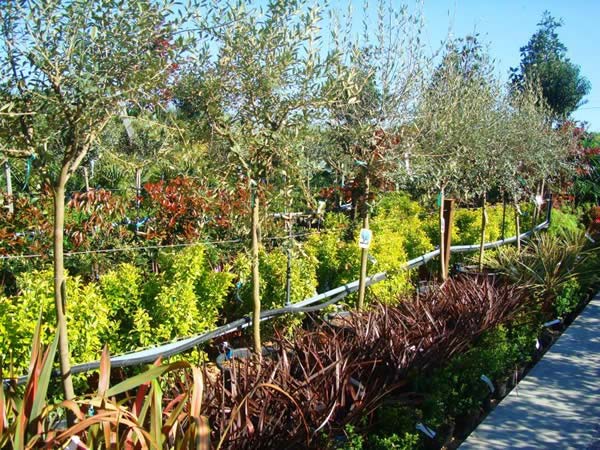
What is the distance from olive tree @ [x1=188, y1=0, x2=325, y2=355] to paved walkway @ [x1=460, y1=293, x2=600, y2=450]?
175 cm

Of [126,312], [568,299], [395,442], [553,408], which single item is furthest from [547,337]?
[126,312]

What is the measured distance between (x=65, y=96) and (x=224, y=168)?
1.51 m

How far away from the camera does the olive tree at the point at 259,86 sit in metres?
3.29

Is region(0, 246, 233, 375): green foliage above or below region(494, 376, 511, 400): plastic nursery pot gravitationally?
above

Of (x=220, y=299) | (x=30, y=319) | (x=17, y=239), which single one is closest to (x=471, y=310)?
(x=220, y=299)

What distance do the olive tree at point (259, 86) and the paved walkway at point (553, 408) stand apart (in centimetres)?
175

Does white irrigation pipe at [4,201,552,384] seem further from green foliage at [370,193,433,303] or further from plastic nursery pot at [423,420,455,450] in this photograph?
plastic nursery pot at [423,420,455,450]

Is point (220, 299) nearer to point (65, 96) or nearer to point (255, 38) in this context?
point (255, 38)

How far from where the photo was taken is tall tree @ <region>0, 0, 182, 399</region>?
224 cm

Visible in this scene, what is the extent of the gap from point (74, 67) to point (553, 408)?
403 cm

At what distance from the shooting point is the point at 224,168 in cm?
372

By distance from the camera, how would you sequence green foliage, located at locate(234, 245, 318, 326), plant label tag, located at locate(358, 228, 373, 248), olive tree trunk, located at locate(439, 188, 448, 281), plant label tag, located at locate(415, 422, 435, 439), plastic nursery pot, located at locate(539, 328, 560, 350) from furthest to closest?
olive tree trunk, located at locate(439, 188, 448, 281), plastic nursery pot, located at locate(539, 328, 560, 350), green foliage, located at locate(234, 245, 318, 326), plant label tag, located at locate(358, 228, 373, 248), plant label tag, located at locate(415, 422, 435, 439)

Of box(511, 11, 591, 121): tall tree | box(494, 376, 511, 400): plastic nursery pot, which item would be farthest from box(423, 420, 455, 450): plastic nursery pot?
box(511, 11, 591, 121): tall tree

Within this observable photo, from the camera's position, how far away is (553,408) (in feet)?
13.9
